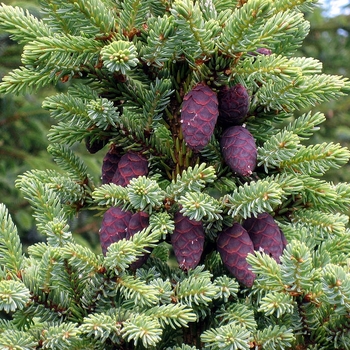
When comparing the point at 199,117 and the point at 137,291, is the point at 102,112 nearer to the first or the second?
the point at 199,117

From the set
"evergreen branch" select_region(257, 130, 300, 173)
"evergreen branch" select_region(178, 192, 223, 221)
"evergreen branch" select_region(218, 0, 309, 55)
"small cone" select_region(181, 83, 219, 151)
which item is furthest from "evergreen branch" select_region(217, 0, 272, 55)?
"evergreen branch" select_region(178, 192, 223, 221)

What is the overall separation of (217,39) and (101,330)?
645mm

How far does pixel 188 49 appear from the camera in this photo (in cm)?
119

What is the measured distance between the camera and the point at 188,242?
47.1 inches

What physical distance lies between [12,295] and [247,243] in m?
0.50

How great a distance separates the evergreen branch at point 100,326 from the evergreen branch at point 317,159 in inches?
20.7

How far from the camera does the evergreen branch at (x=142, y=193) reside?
1113 millimetres

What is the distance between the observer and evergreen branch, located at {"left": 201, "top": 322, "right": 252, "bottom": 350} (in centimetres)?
107

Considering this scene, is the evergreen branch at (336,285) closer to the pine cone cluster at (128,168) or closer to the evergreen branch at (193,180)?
the evergreen branch at (193,180)

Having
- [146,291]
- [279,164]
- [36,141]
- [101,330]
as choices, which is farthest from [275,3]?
[36,141]

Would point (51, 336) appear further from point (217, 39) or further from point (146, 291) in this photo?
point (217, 39)

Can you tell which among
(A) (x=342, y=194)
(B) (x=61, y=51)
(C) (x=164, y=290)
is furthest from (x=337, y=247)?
(B) (x=61, y=51)

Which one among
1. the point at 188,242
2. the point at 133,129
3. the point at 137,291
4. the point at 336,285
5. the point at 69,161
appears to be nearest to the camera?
the point at 336,285

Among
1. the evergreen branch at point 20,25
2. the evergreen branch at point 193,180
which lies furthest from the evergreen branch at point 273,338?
the evergreen branch at point 20,25
